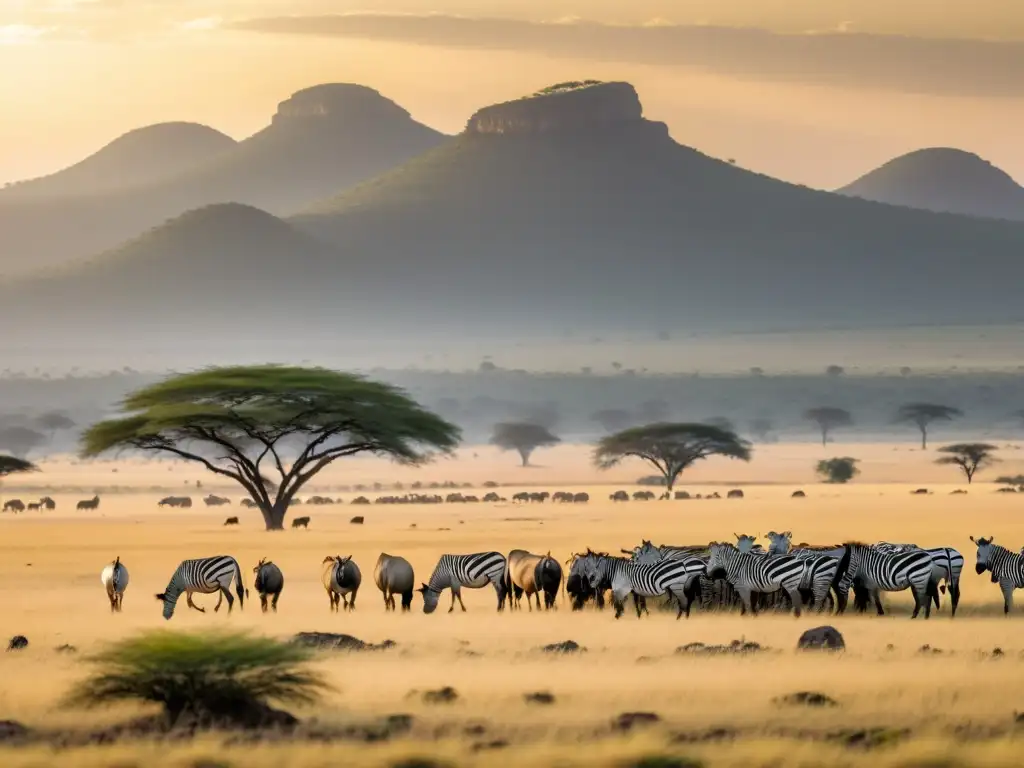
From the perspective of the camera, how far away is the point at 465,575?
33.8 meters

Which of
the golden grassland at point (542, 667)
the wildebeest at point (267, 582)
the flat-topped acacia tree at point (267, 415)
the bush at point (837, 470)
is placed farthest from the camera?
the bush at point (837, 470)

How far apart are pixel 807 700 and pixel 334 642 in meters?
8.32

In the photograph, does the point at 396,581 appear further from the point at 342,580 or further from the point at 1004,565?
the point at 1004,565

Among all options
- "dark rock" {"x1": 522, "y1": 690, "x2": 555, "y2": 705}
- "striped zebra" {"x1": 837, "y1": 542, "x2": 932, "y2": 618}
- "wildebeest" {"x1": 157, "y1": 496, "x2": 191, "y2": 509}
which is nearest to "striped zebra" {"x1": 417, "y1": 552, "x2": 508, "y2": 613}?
"striped zebra" {"x1": 837, "y1": 542, "x2": 932, "y2": 618}

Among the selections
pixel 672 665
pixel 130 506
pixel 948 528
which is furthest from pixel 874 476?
pixel 672 665

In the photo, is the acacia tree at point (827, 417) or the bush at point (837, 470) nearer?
the bush at point (837, 470)

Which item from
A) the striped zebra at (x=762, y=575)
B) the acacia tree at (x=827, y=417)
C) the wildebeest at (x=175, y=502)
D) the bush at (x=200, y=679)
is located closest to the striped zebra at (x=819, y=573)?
the striped zebra at (x=762, y=575)

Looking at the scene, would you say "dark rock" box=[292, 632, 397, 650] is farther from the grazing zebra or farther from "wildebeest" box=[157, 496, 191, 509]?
"wildebeest" box=[157, 496, 191, 509]

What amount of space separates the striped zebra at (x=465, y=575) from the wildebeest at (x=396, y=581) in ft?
1.25

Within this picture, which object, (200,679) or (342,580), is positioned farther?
(342,580)

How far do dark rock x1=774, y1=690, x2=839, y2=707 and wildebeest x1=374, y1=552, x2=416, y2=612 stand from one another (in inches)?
516

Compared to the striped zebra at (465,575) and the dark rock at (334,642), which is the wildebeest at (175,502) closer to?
the striped zebra at (465,575)

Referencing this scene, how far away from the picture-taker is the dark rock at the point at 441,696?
2233 cm

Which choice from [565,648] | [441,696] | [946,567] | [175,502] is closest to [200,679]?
[441,696]
